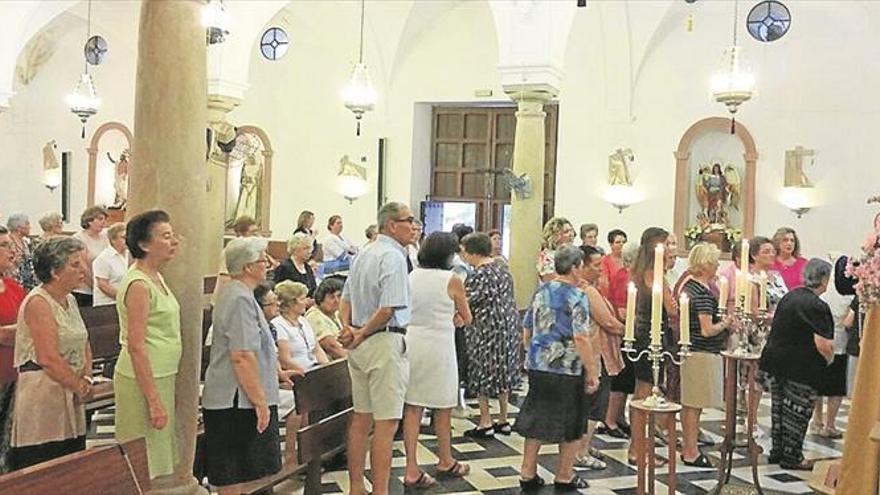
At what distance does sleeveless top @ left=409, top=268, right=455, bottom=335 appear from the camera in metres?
5.55

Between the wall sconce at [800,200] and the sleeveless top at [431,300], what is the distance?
9.72 m

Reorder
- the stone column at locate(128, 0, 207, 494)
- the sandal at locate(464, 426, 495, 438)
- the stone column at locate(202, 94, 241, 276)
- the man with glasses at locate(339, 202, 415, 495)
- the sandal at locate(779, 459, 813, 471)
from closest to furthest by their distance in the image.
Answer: the stone column at locate(128, 0, 207, 494), the man with glasses at locate(339, 202, 415, 495), the sandal at locate(779, 459, 813, 471), the sandal at locate(464, 426, 495, 438), the stone column at locate(202, 94, 241, 276)

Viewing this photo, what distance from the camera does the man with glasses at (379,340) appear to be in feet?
15.9

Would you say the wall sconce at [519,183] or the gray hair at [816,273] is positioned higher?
the wall sconce at [519,183]

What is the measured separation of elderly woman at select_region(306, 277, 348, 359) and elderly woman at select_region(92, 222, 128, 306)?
1.63m

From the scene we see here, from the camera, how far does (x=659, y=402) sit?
162 inches

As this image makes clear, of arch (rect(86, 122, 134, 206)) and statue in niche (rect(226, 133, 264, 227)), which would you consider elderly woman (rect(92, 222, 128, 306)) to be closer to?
statue in niche (rect(226, 133, 264, 227))

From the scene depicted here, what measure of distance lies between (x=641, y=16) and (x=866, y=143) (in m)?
4.05

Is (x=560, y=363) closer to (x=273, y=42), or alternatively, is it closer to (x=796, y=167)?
(x=796, y=167)

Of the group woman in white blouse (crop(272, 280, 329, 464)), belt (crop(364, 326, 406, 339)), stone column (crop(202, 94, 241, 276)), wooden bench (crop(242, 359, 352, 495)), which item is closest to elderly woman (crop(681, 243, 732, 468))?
belt (crop(364, 326, 406, 339))

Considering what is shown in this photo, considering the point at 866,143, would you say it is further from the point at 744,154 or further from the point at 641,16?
the point at 641,16

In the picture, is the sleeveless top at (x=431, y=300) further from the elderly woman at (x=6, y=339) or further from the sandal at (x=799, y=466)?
the sandal at (x=799, y=466)

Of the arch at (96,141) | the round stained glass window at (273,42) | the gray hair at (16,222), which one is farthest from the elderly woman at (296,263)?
the arch at (96,141)

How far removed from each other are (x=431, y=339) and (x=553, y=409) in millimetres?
886
